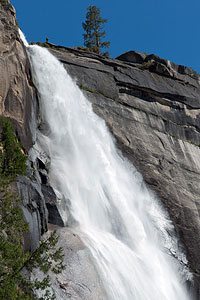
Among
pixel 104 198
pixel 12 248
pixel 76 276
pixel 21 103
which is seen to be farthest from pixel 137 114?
pixel 12 248

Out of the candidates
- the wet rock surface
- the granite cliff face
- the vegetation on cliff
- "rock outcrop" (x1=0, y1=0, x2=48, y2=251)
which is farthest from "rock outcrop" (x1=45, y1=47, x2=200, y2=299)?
the vegetation on cliff

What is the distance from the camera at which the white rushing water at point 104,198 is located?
17.2 m

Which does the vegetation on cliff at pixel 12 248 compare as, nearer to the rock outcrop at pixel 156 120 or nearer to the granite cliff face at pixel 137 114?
the granite cliff face at pixel 137 114

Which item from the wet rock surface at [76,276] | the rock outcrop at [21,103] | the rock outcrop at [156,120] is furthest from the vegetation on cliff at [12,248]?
the rock outcrop at [156,120]

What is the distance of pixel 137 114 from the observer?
28.8 meters

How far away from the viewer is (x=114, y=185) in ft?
75.7

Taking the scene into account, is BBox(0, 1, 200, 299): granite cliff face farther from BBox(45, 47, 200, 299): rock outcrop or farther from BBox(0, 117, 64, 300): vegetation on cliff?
BBox(0, 117, 64, 300): vegetation on cliff

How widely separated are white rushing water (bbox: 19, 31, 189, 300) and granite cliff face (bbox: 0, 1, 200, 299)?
1.04 meters

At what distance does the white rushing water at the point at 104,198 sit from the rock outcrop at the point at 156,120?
925 mm

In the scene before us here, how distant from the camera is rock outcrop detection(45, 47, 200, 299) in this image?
25.6m

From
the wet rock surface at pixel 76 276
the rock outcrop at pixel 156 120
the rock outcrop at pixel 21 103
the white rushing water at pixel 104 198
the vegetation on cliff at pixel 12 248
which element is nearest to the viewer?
the vegetation on cliff at pixel 12 248

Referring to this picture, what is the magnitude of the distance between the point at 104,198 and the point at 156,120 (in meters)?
9.99

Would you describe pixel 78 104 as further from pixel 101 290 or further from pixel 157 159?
pixel 101 290

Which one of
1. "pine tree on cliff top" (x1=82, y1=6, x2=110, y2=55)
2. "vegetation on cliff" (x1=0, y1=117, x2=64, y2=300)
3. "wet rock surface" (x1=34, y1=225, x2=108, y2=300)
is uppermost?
"pine tree on cliff top" (x1=82, y1=6, x2=110, y2=55)
